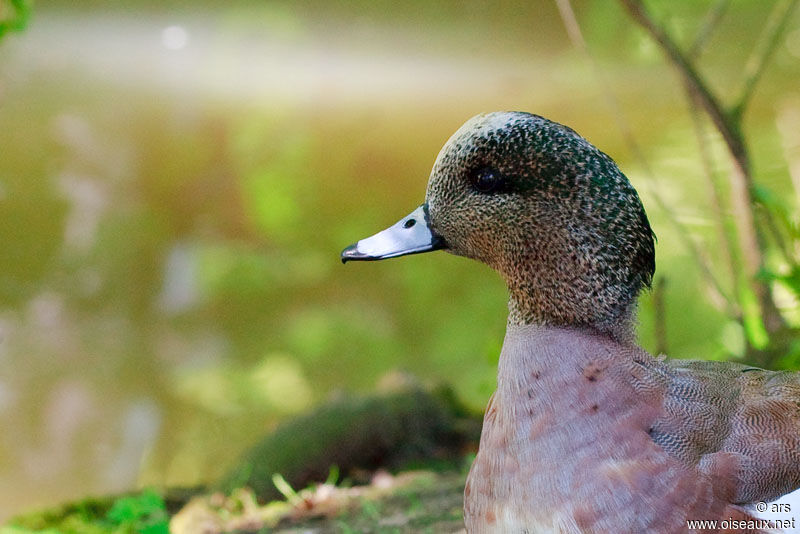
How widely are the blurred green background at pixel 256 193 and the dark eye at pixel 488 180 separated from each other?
1482mm

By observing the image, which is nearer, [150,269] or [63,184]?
[63,184]

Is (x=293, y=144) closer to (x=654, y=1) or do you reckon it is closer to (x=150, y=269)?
(x=150, y=269)

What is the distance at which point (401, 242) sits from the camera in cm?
103

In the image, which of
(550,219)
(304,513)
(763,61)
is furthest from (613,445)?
(763,61)

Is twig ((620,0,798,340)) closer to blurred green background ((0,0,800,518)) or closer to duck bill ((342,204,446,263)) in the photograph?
blurred green background ((0,0,800,518))

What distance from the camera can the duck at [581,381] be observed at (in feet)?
2.86

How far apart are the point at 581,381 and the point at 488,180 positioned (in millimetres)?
288

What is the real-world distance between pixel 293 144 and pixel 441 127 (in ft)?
1.71

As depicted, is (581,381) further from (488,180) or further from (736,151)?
(736,151)

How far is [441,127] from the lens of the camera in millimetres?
2537

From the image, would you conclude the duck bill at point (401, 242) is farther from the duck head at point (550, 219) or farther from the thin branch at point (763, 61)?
the thin branch at point (763, 61)

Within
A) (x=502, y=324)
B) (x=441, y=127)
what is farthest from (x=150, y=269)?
(x=502, y=324)

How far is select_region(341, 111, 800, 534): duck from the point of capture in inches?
34.3

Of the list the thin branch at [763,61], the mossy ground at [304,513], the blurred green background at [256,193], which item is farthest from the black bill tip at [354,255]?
the blurred green background at [256,193]
